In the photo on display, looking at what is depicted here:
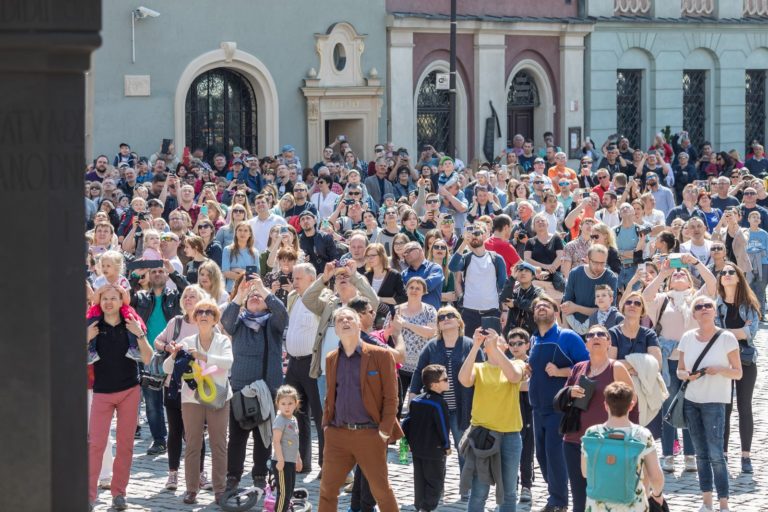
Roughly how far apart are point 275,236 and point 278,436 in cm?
569

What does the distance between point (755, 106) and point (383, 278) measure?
2914 centimetres

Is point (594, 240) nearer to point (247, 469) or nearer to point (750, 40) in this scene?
point (247, 469)

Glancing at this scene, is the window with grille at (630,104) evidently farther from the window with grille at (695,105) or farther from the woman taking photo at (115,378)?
the woman taking photo at (115,378)

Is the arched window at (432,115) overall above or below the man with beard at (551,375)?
above

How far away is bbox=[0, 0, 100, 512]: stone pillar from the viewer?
2.84 m

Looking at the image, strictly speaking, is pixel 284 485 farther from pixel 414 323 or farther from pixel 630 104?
pixel 630 104

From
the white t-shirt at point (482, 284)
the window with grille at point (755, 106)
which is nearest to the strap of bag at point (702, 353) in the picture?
the white t-shirt at point (482, 284)

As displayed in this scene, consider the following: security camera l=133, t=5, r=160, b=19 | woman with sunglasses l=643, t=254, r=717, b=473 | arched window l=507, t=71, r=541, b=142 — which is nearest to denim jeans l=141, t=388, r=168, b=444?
woman with sunglasses l=643, t=254, r=717, b=473

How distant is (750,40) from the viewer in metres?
39.7

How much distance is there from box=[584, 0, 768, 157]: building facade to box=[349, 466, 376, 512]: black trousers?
26774mm

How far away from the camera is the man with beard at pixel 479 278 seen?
14547mm

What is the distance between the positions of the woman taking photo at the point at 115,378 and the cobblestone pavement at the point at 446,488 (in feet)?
1.32

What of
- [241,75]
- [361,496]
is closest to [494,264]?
Answer: [361,496]

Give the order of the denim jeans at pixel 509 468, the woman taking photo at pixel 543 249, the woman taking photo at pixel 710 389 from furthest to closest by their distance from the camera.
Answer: the woman taking photo at pixel 543 249 → the woman taking photo at pixel 710 389 → the denim jeans at pixel 509 468
